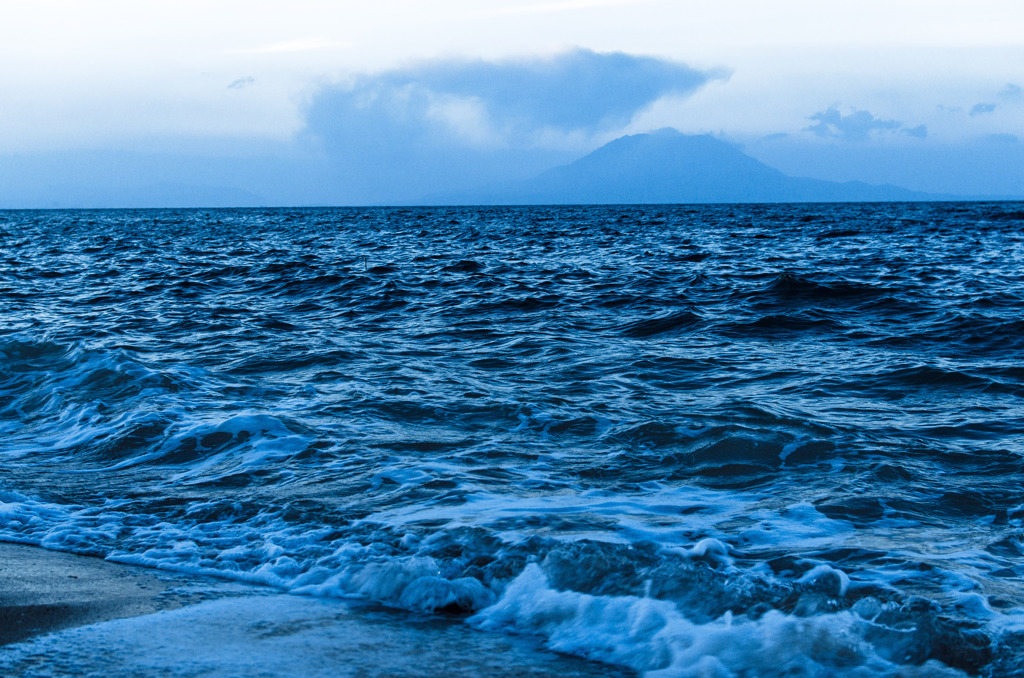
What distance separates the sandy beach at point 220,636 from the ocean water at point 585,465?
0.19 metres

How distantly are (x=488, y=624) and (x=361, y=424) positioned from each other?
324cm

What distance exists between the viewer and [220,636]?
2.99m

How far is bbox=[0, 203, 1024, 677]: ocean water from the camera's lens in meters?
3.26

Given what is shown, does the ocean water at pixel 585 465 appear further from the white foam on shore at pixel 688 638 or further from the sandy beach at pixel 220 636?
the sandy beach at pixel 220 636

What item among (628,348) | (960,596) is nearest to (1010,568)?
(960,596)

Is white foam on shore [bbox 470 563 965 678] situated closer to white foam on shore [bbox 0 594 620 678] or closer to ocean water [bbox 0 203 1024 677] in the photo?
ocean water [bbox 0 203 1024 677]

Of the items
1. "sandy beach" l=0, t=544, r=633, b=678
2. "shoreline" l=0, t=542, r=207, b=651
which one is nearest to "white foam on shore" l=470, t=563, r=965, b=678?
"sandy beach" l=0, t=544, r=633, b=678

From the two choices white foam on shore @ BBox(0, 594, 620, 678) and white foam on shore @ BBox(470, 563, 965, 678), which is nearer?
white foam on shore @ BBox(0, 594, 620, 678)

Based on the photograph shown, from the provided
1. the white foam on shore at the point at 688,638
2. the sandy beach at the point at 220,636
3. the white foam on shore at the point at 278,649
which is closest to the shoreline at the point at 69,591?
the sandy beach at the point at 220,636

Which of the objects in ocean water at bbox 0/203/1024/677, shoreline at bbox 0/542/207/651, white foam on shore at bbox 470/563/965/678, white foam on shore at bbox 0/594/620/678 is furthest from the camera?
ocean water at bbox 0/203/1024/677

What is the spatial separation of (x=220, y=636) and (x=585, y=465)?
272cm

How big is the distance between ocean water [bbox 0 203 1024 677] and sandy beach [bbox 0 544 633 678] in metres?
0.19

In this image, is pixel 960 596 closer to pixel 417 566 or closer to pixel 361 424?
pixel 417 566

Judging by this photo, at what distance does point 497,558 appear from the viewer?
375cm
